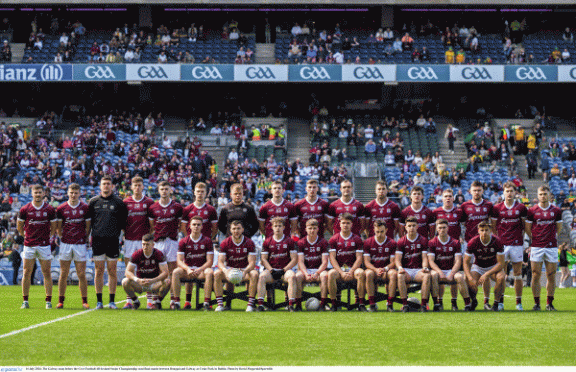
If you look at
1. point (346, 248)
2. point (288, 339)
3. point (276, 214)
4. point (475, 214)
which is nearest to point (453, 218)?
point (475, 214)

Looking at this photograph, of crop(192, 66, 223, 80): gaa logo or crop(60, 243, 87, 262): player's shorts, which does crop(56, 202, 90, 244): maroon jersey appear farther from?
crop(192, 66, 223, 80): gaa logo

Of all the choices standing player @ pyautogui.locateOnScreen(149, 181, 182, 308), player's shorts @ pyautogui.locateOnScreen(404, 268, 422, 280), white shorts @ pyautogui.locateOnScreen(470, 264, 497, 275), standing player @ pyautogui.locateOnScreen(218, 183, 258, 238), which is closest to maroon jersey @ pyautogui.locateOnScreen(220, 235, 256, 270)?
standing player @ pyautogui.locateOnScreen(218, 183, 258, 238)

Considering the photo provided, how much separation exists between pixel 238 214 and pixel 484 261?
396cm

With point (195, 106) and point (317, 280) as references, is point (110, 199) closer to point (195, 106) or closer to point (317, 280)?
point (317, 280)

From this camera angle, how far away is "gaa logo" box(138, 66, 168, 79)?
1347 inches

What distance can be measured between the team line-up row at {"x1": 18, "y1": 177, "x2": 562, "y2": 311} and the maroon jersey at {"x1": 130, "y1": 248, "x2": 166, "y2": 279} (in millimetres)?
15

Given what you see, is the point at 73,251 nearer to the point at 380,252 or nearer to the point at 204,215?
the point at 204,215

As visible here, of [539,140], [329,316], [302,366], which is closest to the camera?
[302,366]

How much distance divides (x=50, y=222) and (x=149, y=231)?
1553 millimetres

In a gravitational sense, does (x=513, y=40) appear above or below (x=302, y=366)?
above

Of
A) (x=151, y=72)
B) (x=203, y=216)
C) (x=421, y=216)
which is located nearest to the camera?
(x=421, y=216)

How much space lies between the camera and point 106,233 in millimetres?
11922

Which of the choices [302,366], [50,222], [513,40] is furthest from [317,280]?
[513,40]

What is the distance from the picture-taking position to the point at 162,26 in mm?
37188
